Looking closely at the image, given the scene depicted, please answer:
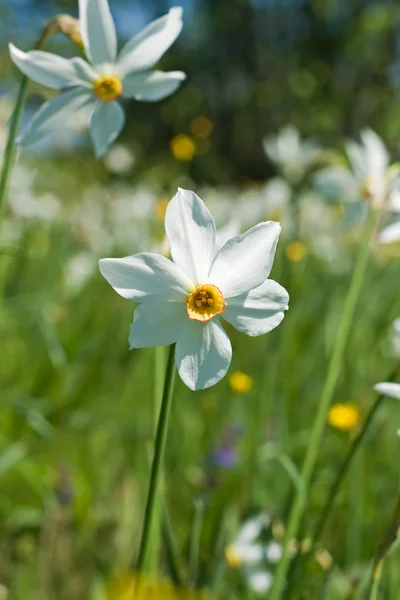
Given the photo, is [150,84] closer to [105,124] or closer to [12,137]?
[105,124]

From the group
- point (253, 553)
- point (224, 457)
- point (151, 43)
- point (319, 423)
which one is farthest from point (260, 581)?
point (151, 43)

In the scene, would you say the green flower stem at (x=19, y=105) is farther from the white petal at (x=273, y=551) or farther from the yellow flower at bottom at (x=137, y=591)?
the white petal at (x=273, y=551)

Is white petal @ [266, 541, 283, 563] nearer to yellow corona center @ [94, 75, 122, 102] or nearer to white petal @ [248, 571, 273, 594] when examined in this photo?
white petal @ [248, 571, 273, 594]

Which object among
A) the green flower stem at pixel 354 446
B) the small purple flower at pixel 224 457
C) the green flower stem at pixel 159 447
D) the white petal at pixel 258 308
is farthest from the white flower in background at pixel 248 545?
the white petal at pixel 258 308

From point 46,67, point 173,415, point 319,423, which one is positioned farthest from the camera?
point 173,415

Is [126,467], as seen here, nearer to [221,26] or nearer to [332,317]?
[332,317]

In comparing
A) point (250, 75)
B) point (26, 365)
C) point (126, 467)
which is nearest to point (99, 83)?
point (126, 467)
